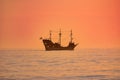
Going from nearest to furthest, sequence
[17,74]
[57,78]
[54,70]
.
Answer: [57,78], [17,74], [54,70]

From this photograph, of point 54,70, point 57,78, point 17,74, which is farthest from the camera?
point 54,70

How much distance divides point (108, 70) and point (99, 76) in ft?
3.54

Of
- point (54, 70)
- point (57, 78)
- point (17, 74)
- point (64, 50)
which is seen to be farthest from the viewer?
point (64, 50)

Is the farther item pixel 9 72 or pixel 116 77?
pixel 9 72

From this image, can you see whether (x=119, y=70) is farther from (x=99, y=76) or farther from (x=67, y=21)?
(x=67, y=21)

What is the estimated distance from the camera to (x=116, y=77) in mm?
9133

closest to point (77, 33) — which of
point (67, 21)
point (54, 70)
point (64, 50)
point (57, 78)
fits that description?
point (67, 21)

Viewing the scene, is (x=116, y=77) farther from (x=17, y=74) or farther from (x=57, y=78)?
(x=17, y=74)

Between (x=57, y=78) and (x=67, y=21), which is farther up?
(x=67, y=21)

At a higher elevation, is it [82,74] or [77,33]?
[77,33]

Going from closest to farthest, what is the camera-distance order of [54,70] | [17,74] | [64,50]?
[17,74]
[54,70]
[64,50]

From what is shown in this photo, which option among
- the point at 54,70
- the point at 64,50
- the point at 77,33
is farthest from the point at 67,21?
the point at 64,50

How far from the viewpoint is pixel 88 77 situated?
9336mm

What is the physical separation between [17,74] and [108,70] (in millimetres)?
2264
